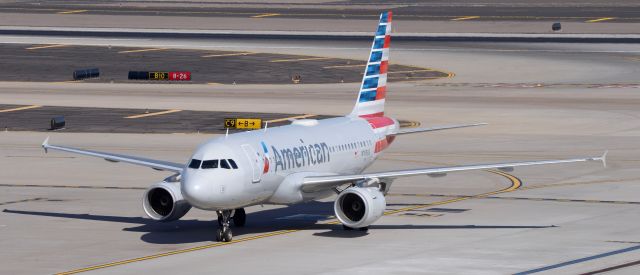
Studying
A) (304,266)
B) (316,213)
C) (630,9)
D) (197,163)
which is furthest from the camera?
(630,9)

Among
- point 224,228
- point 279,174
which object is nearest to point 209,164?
point 224,228

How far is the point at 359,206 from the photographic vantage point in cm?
4559

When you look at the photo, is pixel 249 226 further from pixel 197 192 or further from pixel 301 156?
pixel 197 192

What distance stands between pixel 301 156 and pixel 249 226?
3.82 meters

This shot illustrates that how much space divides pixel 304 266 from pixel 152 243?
23.2ft

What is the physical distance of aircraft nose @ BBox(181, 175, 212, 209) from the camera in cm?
4259

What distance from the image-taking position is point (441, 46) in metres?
146

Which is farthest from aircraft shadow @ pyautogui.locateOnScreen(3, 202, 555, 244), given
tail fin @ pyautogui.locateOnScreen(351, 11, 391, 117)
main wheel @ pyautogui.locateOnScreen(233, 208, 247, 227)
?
tail fin @ pyautogui.locateOnScreen(351, 11, 391, 117)

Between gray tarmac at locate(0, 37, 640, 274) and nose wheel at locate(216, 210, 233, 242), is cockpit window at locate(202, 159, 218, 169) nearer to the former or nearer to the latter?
nose wheel at locate(216, 210, 233, 242)

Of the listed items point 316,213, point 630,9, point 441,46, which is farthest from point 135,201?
point 630,9

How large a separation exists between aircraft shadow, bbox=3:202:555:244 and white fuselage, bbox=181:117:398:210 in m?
1.80

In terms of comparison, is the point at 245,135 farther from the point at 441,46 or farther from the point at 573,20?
the point at 573,20

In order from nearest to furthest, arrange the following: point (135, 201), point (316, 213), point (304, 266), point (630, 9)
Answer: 1. point (304, 266)
2. point (316, 213)
3. point (135, 201)
4. point (630, 9)

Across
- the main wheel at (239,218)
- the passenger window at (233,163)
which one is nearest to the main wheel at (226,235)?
the passenger window at (233,163)
